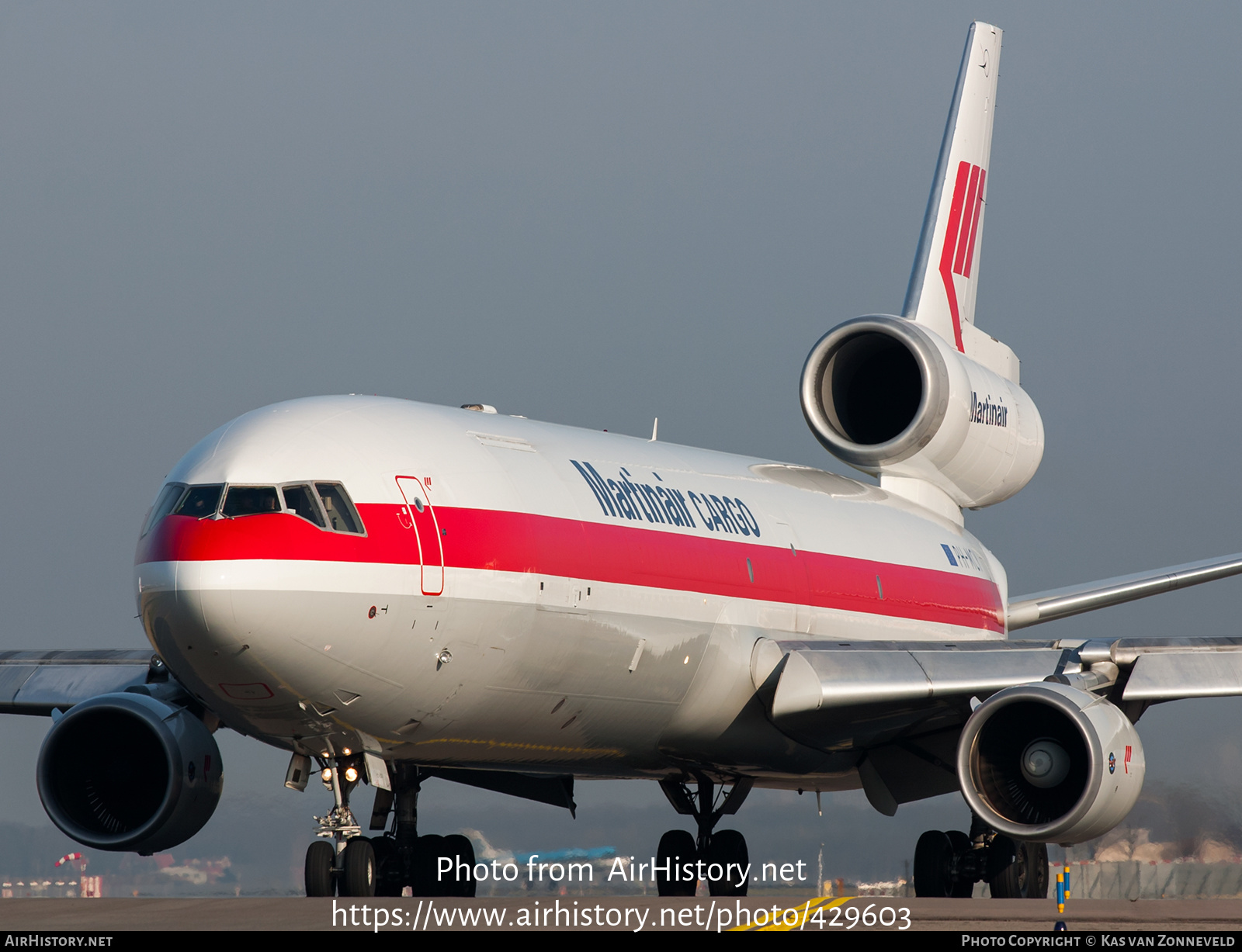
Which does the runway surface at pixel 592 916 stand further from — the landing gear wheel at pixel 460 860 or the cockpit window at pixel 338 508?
the landing gear wheel at pixel 460 860

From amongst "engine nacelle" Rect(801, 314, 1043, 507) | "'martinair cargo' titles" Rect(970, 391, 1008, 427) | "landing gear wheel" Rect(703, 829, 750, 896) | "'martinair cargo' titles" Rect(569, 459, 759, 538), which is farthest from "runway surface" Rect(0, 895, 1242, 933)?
"'martinair cargo' titles" Rect(970, 391, 1008, 427)

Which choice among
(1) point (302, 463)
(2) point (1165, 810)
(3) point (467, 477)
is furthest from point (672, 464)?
(2) point (1165, 810)

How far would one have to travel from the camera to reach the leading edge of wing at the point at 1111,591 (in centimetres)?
2119

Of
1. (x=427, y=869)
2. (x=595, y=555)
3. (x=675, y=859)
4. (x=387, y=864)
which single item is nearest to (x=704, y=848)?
(x=675, y=859)

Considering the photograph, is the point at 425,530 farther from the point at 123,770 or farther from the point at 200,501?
the point at 123,770

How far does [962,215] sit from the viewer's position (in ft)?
85.1

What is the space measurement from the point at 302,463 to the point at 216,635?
5.32 ft

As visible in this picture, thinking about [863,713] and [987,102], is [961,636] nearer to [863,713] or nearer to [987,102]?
[863,713]

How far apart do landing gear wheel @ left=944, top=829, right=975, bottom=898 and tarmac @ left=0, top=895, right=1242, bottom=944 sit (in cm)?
539

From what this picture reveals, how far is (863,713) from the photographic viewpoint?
56.2 feet

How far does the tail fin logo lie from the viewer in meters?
24.9

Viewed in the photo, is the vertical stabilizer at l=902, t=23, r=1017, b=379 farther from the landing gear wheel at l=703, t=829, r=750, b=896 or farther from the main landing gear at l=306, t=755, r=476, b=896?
the main landing gear at l=306, t=755, r=476, b=896

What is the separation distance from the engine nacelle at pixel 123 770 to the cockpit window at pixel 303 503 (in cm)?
359

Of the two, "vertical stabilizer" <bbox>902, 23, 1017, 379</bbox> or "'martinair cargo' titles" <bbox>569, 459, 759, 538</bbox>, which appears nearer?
"'martinair cargo' titles" <bbox>569, 459, 759, 538</bbox>
